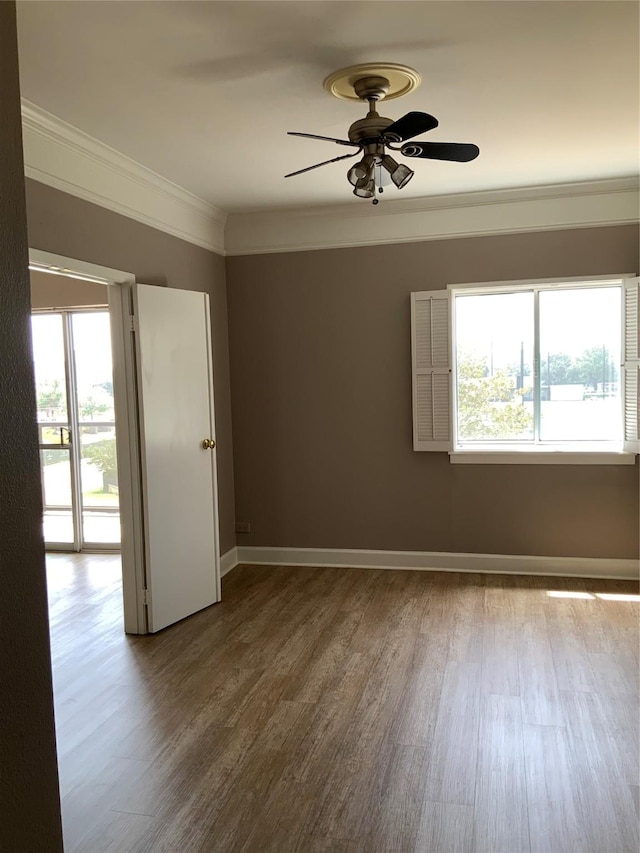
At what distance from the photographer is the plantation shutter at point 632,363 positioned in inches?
180

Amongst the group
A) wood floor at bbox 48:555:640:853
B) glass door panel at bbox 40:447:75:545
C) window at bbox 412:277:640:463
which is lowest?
wood floor at bbox 48:555:640:853

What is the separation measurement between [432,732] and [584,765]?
1.99 feet

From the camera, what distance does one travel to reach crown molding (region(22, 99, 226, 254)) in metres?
3.16

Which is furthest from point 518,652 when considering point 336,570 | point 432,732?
point 336,570

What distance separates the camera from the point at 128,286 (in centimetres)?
396

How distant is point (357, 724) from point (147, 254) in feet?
9.74

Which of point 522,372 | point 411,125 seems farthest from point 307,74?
point 522,372

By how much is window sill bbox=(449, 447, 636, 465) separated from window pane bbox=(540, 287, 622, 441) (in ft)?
0.64

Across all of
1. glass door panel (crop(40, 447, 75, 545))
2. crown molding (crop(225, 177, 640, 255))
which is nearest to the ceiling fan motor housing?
crown molding (crop(225, 177, 640, 255))

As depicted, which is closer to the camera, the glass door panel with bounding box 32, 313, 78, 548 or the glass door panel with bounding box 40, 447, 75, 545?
the glass door panel with bounding box 32, 313, 78, 548

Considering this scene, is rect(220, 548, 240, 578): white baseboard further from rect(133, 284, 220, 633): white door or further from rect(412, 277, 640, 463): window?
rect(412, 277, 640, 463): window

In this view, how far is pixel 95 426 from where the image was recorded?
6.05 m

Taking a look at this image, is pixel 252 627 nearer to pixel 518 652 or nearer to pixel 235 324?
pixel 518 652

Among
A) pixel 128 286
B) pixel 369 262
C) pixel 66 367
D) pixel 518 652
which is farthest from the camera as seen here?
pixel 66 367
